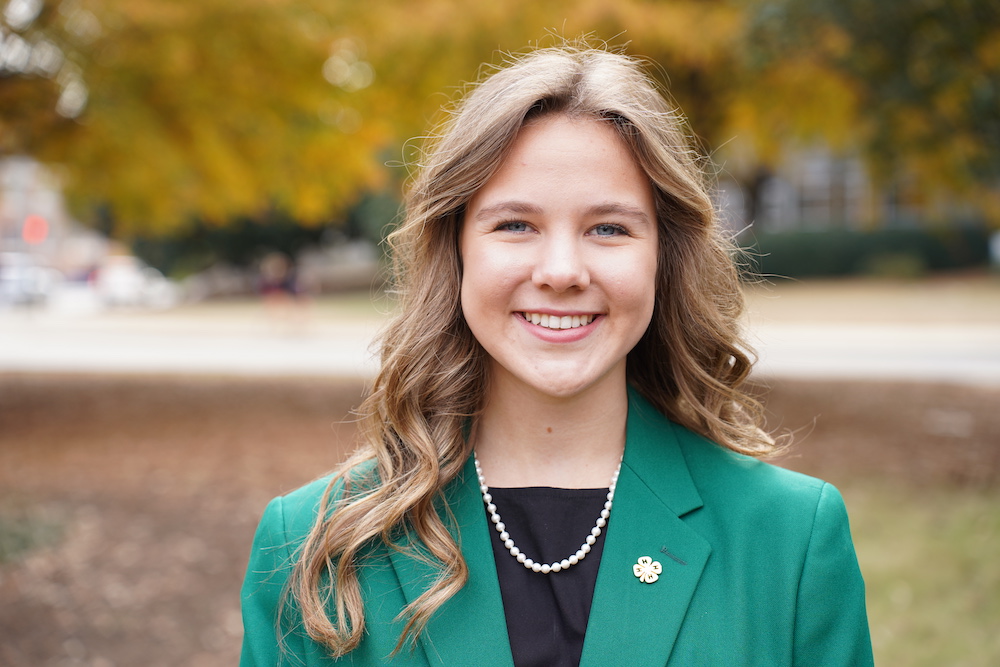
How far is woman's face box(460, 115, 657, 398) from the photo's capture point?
5.85 feet

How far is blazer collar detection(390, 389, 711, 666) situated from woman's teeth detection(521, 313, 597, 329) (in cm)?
31

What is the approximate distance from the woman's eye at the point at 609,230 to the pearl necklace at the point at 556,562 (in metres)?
0.50

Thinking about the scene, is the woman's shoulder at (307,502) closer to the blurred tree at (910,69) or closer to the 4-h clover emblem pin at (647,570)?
the 4-h clover emblem pin at (647,570)

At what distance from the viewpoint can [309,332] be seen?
22.5 metres

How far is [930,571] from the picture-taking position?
5.76 meters

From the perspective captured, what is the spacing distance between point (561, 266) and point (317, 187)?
9890 millimetres

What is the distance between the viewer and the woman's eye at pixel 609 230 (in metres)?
1.82

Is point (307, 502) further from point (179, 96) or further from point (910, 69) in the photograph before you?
point (179, 96)

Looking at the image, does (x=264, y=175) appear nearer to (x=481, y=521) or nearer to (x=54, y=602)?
(x=54, y=602)

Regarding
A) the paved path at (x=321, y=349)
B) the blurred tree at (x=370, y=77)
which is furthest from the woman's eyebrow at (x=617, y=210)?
the paved path at (x=321, y=349)

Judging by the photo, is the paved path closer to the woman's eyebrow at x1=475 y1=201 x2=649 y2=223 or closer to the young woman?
the young woman

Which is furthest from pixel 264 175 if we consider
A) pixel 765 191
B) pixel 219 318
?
pixel 765 191

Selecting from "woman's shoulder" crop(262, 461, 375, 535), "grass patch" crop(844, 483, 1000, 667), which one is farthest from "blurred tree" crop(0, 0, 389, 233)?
"woman's shoulder" crop(262, 461, 375, 535)

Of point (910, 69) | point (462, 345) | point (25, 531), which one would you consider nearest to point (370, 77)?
point (910, 69)
